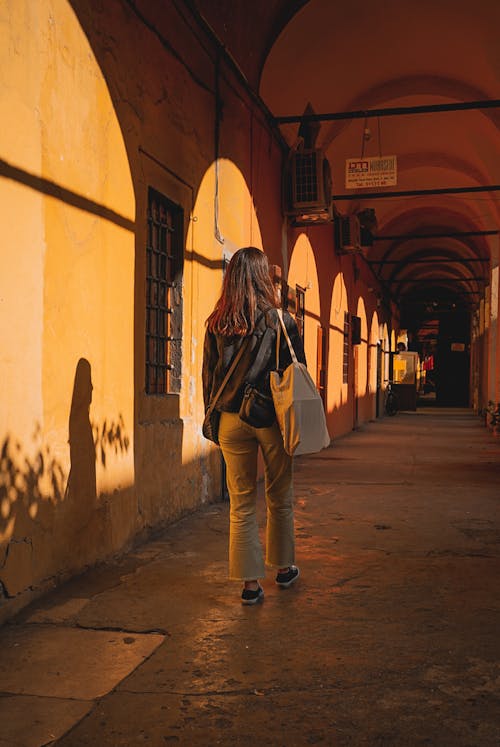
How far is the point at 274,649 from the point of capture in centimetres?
321

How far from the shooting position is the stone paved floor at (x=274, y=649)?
8.19ft

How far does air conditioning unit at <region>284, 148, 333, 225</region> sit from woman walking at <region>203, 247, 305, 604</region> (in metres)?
Result: 5.97

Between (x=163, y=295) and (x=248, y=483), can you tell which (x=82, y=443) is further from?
(x=163, y=295)

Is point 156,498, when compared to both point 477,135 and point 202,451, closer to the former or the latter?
point 202,451

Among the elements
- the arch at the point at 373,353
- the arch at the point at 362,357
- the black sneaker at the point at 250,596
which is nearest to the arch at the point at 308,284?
the arch at the point at 362,357

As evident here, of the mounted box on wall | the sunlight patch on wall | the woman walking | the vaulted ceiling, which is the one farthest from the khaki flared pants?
the mounted box on wall

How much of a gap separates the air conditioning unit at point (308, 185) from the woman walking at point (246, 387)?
597cm

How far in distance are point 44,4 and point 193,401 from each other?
3.40 meters

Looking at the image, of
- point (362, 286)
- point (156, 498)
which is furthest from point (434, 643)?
point (362, 286)

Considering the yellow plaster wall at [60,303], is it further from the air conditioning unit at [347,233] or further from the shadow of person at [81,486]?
the air conditioning unit at [347,233]

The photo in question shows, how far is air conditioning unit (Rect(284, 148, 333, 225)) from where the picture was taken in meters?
9.63

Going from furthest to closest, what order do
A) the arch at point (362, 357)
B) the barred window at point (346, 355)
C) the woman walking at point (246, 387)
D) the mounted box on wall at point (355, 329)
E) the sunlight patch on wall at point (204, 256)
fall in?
the arch at point (362, 357) < the mounted box on wall at point (355, 329) < the barred window at point (346, 355) < the sunlight patch on wall at point (204, 256) < the woman walking at point (246, 387)

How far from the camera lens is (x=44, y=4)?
3.83 m

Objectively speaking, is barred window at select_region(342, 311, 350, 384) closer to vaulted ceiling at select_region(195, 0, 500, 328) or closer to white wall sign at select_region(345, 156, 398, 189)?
vaulted ceiling at select_region(195, 0, 500, 328)
